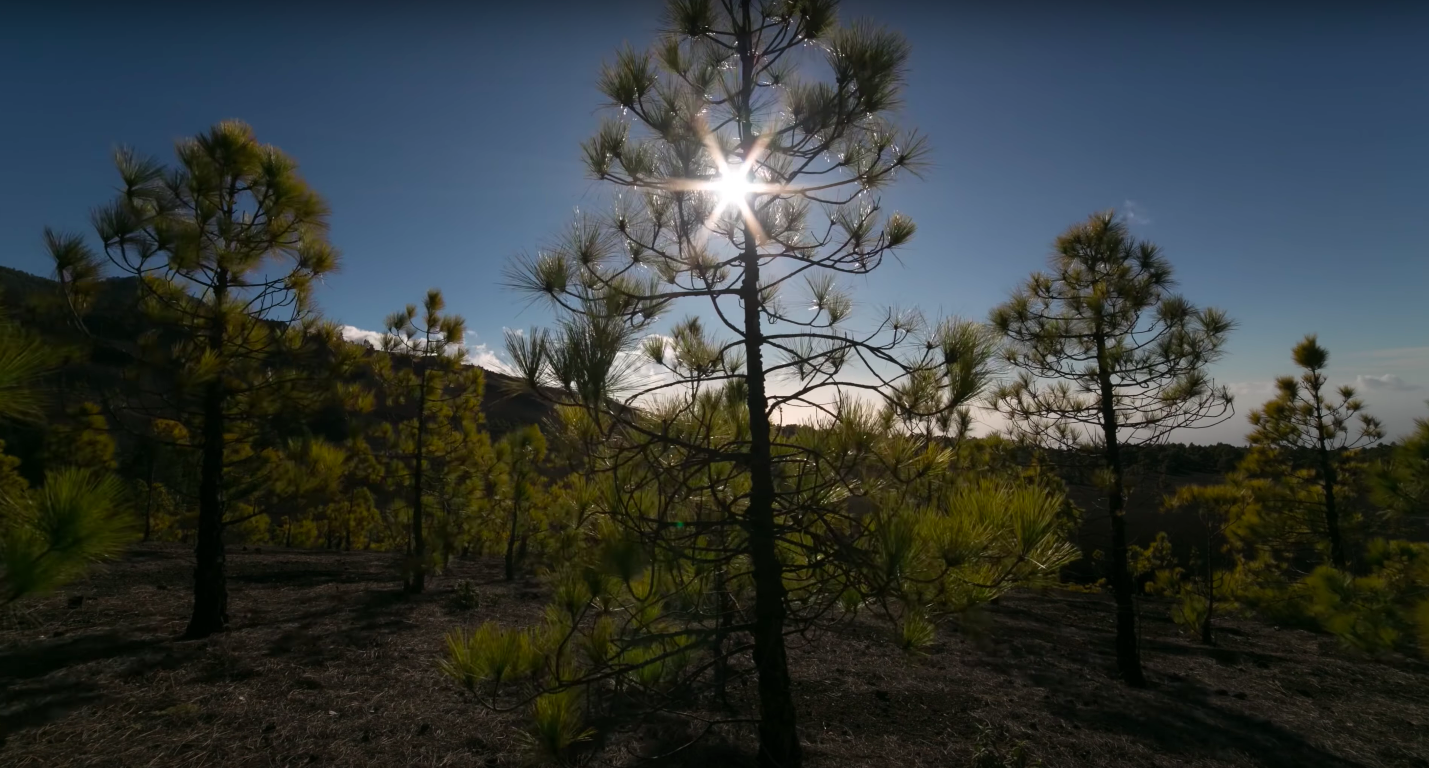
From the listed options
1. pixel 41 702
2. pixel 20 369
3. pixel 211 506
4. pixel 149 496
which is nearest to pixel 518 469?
pixel 211 506

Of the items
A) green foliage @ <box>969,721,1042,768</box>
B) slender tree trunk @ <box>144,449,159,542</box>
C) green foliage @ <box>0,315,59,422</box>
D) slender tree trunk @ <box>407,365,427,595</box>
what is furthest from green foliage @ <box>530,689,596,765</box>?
slender tree trunk @ <box>144,449,159,542</box>

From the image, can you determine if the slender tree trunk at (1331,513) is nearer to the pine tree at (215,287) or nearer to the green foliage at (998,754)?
the green foliage at (998,754)

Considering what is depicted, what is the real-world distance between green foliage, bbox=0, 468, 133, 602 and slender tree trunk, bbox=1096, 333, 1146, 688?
23.5 ft

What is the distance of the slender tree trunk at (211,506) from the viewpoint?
5219 mm

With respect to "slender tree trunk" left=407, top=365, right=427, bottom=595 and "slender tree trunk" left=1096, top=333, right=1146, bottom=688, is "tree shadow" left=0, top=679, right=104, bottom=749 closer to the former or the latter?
"slender tree trunk" left=407, top=365, right=427, bottom=595

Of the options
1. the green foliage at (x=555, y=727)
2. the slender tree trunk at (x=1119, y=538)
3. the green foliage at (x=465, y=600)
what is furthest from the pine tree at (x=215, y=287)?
the slender tree trunk at (x=1119, y=538)

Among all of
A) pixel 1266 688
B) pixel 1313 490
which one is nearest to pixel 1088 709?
pixel 1266 688

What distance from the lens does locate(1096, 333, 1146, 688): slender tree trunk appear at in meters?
6.09

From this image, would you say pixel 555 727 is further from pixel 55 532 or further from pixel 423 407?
pixel 423 407

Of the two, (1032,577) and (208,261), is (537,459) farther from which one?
(1032,577)

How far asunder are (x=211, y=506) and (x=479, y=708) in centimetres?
321

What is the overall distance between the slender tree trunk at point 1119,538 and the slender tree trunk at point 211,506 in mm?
8237

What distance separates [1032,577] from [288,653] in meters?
5.68

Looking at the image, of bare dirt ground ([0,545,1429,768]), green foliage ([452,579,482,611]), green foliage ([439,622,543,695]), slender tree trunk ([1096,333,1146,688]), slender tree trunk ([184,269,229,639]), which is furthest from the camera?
green foliage ([452,579,482,611])
